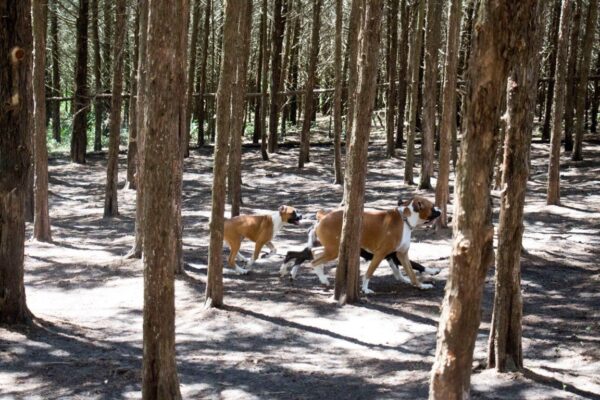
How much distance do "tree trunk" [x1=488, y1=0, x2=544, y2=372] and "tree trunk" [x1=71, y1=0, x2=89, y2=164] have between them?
22015 mm

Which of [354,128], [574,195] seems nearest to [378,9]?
[354,128]

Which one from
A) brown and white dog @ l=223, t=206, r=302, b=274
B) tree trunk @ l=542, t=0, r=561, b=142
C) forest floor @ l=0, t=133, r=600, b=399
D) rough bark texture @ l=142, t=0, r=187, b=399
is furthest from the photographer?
tree trunk @ l=542, t=0, r=561, b=142

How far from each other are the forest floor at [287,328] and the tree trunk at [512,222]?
325mm

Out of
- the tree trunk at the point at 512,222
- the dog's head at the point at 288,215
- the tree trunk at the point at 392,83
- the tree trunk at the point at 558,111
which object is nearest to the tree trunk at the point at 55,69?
the tree trunk at the point at 392,83

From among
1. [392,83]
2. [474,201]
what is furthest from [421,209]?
[392,83]

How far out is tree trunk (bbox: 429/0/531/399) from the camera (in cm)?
470

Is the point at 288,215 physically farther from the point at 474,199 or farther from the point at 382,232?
the point at 474,199

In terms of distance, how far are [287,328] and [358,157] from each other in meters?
2.52

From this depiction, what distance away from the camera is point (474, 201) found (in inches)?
192

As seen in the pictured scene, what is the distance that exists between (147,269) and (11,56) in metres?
4.53

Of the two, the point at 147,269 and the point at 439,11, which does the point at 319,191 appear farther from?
the point at 147,269

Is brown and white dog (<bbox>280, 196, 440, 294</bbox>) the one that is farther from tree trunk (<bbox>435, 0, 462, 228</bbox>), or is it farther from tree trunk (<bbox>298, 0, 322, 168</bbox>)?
tree trunk (<bbox>298, 0, 322, 168</bbox>)

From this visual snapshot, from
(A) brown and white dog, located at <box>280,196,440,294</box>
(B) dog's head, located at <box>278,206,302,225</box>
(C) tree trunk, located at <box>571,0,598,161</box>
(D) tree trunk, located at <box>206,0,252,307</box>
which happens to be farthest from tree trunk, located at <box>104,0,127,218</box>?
(C) tree trunk, located at <box>571,0,598,161</box>

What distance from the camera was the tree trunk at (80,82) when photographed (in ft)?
93.1
